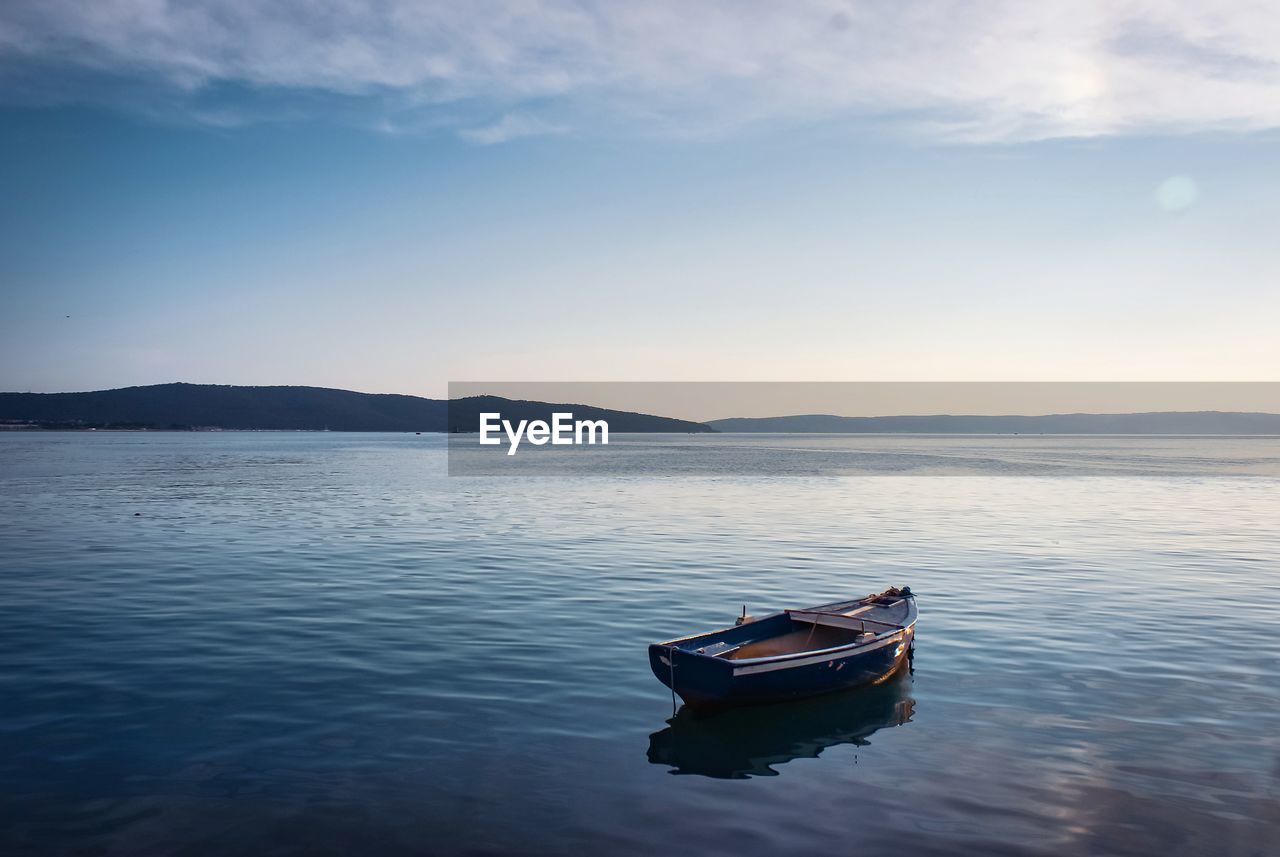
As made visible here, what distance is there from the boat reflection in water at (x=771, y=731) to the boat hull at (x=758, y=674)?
290 millimetres

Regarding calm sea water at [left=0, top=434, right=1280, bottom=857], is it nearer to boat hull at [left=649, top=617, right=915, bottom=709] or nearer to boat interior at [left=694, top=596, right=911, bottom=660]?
boat hull at [left=649, top=617, right=915, bottom=709]

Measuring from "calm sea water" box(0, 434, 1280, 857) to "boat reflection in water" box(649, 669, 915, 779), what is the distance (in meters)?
0.07

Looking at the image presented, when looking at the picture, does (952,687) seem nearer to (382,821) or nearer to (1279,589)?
(382,821)

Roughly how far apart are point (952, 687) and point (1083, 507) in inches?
2151

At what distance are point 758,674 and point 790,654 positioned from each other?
999mm

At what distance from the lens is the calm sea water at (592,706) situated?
45.1ft

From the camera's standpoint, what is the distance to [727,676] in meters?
18.5

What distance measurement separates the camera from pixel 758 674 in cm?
1889

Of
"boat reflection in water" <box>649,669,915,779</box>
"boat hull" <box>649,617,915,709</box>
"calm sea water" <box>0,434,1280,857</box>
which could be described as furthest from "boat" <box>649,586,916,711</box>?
"calm sea water" <box>0,434,1280,857</box>

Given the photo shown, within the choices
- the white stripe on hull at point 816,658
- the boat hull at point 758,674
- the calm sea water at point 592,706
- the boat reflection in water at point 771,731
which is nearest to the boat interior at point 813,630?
the white stripe on hull at point 816,658

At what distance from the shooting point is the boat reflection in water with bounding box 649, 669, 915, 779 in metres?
16.5

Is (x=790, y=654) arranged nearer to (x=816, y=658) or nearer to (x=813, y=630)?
(x=816, y=658)

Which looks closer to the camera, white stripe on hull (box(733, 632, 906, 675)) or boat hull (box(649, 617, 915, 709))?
boat hull (box(649, 617, 915, 709))

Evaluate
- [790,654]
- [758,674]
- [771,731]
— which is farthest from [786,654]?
[771,731]
